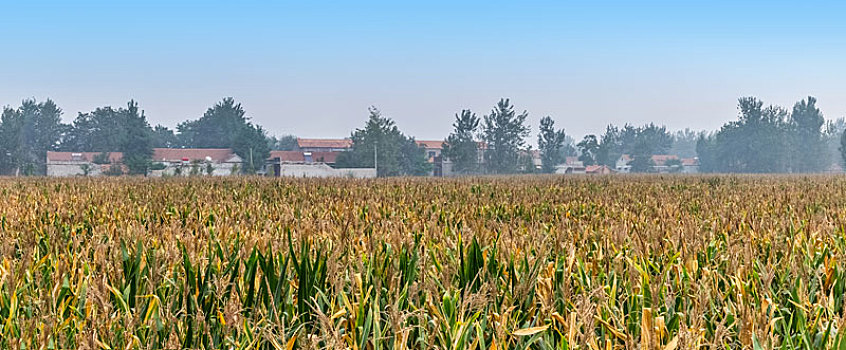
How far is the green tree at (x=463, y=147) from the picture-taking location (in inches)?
3479

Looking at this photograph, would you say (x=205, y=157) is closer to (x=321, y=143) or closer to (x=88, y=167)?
(x=88, y=167)

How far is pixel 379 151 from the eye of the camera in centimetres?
8231

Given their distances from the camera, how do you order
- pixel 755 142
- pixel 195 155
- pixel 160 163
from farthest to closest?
pixel 755 142 → pixel 195 155 → pixel 160 163

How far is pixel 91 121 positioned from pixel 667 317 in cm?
12481

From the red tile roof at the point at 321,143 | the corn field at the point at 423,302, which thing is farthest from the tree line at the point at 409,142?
the corn field at the point at 423,302

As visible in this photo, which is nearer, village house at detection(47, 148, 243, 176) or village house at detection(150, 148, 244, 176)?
village house at detection(47, 148, 243, 176)

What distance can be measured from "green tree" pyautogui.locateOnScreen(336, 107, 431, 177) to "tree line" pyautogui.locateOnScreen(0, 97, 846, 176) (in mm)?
128

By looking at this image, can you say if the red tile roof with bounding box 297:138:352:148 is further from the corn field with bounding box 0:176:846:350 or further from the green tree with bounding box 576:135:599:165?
the corn field with bounding box 0:176:846:350

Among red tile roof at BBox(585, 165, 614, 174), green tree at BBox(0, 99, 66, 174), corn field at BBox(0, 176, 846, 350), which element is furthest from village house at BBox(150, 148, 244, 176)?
corn field at BBox(0, 176, 846, 350)

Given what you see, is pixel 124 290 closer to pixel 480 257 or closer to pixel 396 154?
pixel 480 257

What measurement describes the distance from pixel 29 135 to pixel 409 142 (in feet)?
216

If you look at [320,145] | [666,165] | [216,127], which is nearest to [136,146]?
[216,127]

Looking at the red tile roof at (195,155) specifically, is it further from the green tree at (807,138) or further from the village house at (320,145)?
the green tree at (807,138)

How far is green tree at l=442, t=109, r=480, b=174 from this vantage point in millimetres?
88375
